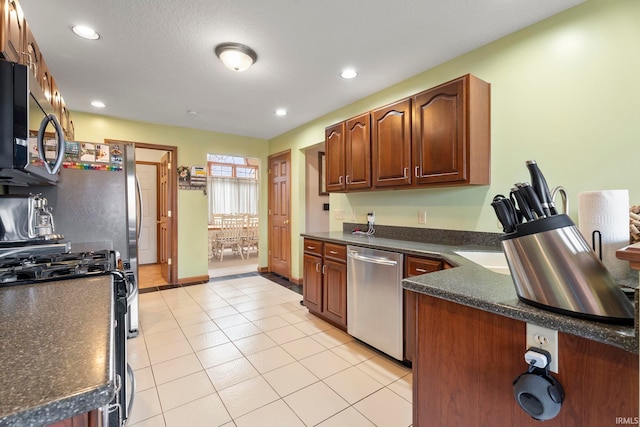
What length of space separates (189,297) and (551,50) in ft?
14.3

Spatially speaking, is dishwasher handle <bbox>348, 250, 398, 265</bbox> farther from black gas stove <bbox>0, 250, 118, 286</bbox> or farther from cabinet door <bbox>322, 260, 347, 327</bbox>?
black gas stove <bbox>0, 250, 118, 286</bbox>

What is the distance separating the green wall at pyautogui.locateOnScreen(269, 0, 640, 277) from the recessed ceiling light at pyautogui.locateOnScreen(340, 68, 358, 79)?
684mm

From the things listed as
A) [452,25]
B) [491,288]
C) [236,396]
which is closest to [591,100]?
[452,25]

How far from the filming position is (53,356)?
22.9 inches

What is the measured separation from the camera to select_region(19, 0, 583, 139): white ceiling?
5.98 feet

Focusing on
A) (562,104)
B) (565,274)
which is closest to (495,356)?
(565,274)

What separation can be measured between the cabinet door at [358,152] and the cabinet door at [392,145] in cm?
7

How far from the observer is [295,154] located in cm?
452

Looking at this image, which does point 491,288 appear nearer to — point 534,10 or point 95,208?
point 534,10

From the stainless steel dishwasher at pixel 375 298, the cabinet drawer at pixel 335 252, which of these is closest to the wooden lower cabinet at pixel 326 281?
the cabinet drawer at pixel 335 252

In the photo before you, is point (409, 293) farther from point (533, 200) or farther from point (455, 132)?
point (533, 200)

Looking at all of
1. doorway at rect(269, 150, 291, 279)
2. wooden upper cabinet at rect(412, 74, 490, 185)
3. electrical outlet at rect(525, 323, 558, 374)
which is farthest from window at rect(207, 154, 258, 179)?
electrical outlet at rect(525, 323, 558, 374)

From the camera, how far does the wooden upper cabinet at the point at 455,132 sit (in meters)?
2.05

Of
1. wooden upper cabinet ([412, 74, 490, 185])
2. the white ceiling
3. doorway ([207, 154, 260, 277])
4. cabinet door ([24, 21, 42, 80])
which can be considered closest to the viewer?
cabinet door ([24, 21, 42, 80])
